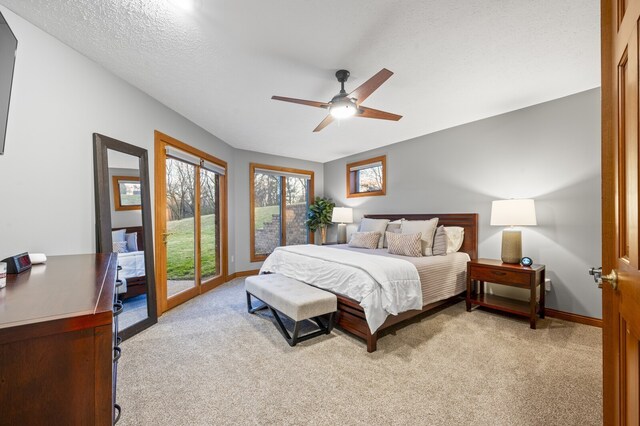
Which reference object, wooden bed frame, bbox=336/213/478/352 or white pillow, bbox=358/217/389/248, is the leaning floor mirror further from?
white pillow, bbox=358/217/389/248

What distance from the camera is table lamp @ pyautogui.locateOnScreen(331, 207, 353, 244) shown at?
5531 mm

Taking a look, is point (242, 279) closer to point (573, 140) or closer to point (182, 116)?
point (182, 116)

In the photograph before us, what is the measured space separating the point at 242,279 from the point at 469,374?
393 centimetres

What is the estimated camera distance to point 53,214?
2002 millimetres

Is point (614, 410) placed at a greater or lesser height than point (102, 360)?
lesser

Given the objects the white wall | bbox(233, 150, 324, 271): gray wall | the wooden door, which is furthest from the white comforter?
bbox(233, 150, 324, 271): gray wall

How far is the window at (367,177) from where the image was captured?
5141mm

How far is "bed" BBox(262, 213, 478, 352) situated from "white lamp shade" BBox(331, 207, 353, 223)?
182 centimetres

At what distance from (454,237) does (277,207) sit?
3.58 metres

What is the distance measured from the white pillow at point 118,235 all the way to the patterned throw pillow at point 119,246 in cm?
3

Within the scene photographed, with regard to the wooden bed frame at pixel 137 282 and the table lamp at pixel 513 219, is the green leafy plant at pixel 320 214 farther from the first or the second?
the wooden bed frame at pixel 137 282

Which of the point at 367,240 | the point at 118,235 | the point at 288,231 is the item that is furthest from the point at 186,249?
the point at 367,240

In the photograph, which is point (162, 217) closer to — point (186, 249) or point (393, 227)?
point (186, 249)

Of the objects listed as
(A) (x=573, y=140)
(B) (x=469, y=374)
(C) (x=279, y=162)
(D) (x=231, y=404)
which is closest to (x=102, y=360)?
(D) (x=231, y=404)
